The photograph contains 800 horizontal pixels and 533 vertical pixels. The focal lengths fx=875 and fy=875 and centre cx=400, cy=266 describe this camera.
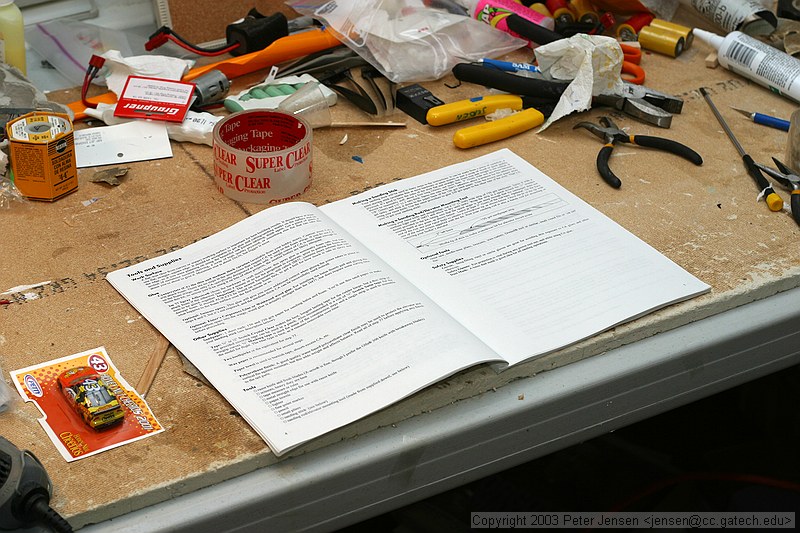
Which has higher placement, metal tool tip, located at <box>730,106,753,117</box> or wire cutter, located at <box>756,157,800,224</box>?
metal tool tip, located at <box>730,106,753,117</box>

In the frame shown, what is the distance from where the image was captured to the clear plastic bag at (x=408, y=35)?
1.09 metres

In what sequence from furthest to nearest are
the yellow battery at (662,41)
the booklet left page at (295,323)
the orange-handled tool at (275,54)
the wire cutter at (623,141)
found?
the yellow battery at (662,41)
the orange-handled tool at (275,54)
the wire cutter at (623,141)
the booklet left page at (295,323)

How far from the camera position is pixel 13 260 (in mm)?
775

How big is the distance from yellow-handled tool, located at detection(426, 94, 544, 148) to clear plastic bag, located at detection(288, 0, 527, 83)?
10 centimetres

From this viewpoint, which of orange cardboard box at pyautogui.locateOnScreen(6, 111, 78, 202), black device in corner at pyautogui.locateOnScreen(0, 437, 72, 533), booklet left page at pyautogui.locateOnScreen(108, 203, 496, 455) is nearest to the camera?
black device in corner at pyautogui.locateOnScreen(0, 437, 72, 533)

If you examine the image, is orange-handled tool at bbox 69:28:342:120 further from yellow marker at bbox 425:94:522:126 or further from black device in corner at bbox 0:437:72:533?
black device in corner at bbox 0:437:72:533

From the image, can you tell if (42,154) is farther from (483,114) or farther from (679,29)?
(679,29)

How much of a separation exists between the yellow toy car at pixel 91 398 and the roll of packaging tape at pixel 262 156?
279 mm

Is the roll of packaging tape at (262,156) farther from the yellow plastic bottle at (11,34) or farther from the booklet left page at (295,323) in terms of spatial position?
the yellow plastic bottle at (11,34)

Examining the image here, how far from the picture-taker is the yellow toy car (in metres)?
0.61

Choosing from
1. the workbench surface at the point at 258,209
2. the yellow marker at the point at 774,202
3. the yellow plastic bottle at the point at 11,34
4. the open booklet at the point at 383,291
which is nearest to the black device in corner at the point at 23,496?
the workbench surface at the point at 258,209

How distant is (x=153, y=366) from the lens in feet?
2.20

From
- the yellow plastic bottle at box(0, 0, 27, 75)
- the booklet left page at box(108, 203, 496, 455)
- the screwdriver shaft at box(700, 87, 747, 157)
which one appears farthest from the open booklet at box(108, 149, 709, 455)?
the yellow plastic bottle at box(0, 0, 27, 75)

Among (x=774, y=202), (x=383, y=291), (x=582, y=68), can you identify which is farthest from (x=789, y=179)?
(x=383, y=291)
